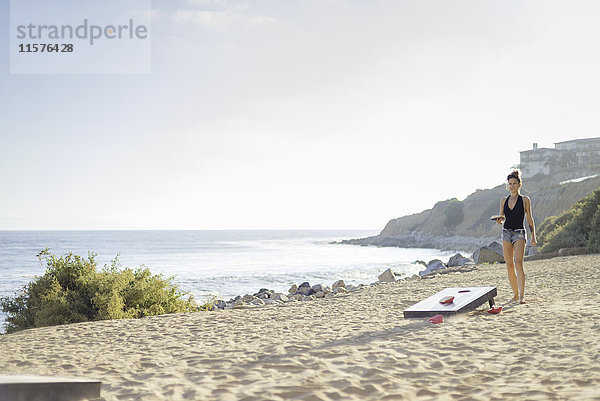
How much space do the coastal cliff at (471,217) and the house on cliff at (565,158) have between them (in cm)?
279

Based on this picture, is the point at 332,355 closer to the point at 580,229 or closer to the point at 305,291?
the point at 305,291

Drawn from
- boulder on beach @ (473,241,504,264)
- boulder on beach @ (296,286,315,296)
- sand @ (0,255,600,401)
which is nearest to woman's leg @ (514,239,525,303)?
sand @ (0,255,600,401)

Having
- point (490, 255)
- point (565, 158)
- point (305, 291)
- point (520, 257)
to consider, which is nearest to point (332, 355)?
point (520, 257)

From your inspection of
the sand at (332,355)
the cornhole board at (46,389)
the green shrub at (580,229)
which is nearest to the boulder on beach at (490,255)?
the green shrub at (580,229)

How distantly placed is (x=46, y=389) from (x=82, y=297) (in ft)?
20.2

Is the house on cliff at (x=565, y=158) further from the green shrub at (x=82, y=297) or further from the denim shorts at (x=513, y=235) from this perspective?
the green shrub at (x=82, y=297)

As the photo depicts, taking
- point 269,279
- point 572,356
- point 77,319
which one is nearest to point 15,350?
point 77,319

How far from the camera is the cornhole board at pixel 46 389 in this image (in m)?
3.46

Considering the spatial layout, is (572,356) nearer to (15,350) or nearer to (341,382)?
(341,382)

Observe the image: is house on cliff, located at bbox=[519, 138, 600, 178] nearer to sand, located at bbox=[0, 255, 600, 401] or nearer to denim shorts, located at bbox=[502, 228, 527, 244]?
denim shorts, located at bbox=[502, 228, 527, 244]

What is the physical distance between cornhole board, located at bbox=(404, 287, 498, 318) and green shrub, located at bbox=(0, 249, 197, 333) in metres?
5.26

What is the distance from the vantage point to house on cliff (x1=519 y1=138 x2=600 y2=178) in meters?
82.1

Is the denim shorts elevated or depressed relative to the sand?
elevated

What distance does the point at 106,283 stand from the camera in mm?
9406
